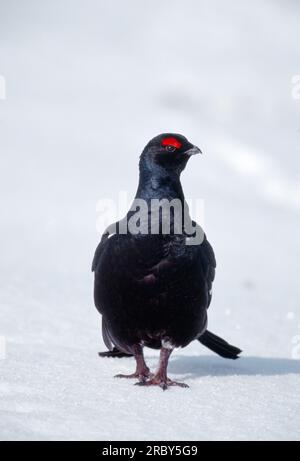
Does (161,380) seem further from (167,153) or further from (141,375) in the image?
(167,153)

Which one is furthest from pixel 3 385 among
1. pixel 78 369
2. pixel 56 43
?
pixel 56 43

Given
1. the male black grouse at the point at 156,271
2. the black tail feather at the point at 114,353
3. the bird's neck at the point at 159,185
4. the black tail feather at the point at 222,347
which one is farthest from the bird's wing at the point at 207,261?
the black tail feather at the point at 114,353

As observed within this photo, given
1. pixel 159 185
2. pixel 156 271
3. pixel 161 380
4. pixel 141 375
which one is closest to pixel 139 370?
pixel 141 375

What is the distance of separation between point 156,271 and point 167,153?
1019mm

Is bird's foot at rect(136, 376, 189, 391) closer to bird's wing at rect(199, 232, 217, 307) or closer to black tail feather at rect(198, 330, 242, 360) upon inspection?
bird's wing at rect(199, 232, 217, 307)

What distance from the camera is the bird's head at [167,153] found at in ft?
19.1

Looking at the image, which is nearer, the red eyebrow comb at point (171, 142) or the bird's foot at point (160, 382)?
the bird's foot at point (160, 382)

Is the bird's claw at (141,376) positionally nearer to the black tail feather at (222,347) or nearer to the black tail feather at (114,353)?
the black tail feather at (114,353)

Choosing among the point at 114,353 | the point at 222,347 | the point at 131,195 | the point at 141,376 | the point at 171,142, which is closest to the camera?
the point at 141,376

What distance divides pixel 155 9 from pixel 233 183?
14.2m

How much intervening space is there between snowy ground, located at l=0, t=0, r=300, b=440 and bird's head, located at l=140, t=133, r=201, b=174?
1.63 meters

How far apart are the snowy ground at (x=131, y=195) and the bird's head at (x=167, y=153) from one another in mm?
1628

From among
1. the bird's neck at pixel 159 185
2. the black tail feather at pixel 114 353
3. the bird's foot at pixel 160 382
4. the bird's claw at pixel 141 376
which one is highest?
the bird's neck at pixel 159 185

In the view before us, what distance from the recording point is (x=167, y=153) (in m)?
5.83
